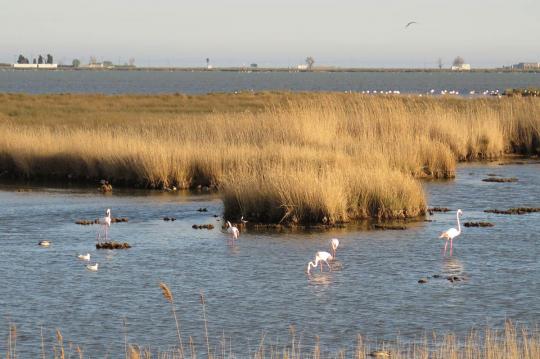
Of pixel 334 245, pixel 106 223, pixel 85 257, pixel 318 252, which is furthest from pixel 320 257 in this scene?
pixel 106 223

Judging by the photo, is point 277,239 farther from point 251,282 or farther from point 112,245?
point 251,282

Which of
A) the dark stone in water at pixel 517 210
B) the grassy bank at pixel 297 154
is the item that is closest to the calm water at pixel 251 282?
the dark stone in water at pixel 517 210

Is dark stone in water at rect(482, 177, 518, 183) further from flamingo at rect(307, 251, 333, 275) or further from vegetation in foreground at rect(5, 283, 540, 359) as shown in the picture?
vegetation in foreground at rect(5, 283, 540, 359)

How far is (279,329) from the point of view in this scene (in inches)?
543

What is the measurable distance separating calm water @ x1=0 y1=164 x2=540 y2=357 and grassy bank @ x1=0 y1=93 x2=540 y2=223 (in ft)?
3.89

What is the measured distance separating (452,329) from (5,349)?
223 inches

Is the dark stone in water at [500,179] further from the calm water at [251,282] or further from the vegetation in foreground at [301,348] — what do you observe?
the vegetation in foreground at [301,348]

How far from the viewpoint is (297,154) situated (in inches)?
1093

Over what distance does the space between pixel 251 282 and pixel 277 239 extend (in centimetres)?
408

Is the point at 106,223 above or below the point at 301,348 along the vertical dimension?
above

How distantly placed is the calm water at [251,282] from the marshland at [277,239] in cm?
5

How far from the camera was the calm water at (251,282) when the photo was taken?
45.5 ft

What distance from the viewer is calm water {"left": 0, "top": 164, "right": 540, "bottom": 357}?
13859mm

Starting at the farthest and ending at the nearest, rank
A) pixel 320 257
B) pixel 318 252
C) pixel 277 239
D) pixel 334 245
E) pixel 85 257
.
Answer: pixel 277 239
pixel 85 257
pixel 334 245
pixel 320 257
pixel 318 252
